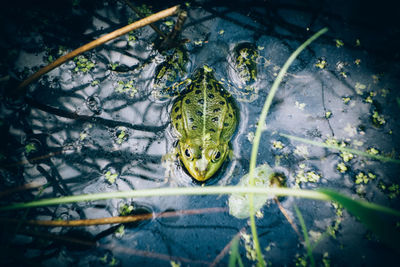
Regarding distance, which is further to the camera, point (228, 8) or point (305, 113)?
point (228, 8)

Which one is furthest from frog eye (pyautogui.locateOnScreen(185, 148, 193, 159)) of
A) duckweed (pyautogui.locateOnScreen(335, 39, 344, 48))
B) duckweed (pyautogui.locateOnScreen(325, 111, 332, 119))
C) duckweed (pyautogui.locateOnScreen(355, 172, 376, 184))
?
duckweed (pyautogui.locateOnScreen(335, 39, 344, 48))

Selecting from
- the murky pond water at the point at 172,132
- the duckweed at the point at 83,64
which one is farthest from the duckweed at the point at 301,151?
the duckweed at the point at 83,64

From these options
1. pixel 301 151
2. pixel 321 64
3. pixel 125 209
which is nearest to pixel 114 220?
pixel 125 209

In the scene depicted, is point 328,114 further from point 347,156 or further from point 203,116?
point 203,116

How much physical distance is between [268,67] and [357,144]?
1.63 m

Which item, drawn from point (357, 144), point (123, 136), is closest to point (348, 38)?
point (357, 144)

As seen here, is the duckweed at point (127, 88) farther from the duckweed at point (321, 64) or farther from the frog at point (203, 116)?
the duckweed at point (321, 64)

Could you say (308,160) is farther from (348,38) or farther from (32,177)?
(32,177)

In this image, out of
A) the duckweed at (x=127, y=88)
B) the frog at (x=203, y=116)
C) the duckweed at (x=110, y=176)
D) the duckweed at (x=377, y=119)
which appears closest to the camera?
the frog at (x=203, y=116)

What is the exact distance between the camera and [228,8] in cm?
309

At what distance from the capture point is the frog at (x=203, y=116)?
6.60ft

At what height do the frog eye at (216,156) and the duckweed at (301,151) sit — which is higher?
the duckweed at (301,151)

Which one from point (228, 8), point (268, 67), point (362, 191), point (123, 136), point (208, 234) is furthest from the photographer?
point (228, 8)

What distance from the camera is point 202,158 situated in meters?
1.96
